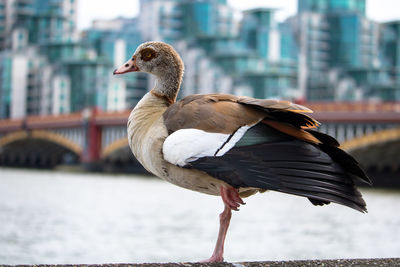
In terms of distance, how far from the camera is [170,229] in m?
17.0

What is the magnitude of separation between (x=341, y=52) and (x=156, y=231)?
251 ft

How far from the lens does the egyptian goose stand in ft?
11.3

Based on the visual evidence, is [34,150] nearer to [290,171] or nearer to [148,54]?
[148,54]

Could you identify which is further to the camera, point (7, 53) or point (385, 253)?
point (7, 53)

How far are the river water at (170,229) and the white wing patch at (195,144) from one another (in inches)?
331

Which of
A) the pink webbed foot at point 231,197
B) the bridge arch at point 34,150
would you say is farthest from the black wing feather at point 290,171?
the bridge arch at point 34,150

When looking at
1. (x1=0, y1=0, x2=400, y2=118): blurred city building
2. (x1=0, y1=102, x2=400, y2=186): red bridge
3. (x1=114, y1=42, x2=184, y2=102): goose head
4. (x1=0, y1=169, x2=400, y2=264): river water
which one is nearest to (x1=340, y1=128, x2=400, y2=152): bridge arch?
(x1=0, y1=102, x2=400, y2=186): red bridge

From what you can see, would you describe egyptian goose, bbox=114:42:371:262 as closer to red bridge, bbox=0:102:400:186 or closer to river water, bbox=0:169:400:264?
river water, bbox=0:169:400:264

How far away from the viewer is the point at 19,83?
74.4m

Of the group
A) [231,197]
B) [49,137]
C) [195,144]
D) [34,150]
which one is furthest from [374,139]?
[195,144]

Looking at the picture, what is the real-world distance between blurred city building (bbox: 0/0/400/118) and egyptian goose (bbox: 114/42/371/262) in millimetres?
67070

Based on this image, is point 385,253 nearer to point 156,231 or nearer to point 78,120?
point 156,231

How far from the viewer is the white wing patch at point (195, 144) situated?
359cm

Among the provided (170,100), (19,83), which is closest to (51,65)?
(19,83)
